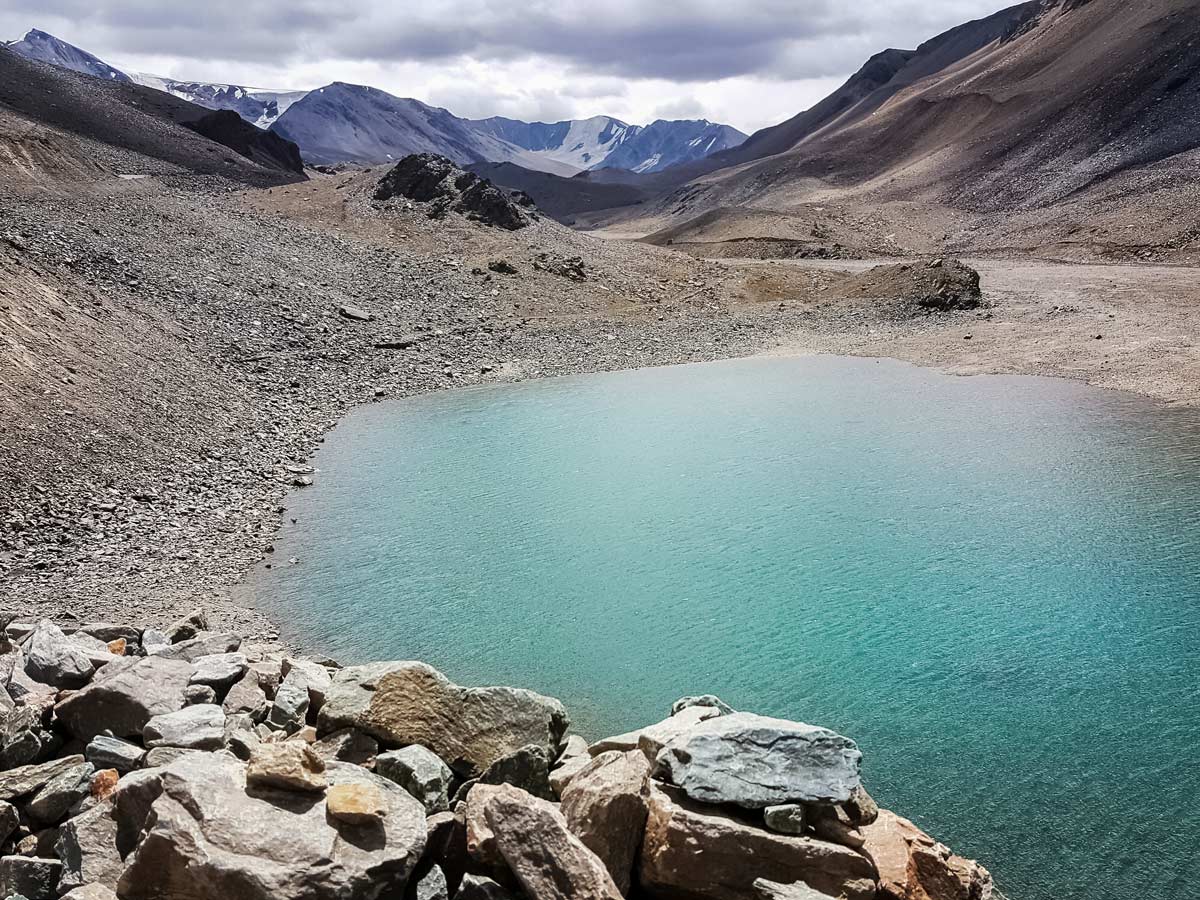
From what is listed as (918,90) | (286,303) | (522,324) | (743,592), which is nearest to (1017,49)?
(918,90)

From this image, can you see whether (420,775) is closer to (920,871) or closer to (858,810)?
(858,810)

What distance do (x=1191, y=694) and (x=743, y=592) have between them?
4.49 m

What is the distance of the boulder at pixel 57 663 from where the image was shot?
7.36 metres

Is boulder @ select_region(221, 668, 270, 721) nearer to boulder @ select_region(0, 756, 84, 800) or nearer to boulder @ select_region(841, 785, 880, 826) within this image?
boulder @ select_region(0, 756, 84, 800)

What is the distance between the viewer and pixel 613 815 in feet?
17.4

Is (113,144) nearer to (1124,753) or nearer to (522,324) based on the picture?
(522,324)

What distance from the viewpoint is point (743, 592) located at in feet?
35.8

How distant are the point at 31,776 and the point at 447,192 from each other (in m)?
33.8

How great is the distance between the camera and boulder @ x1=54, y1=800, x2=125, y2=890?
16.4ft

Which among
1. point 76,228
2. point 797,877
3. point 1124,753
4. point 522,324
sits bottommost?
point 1124,753

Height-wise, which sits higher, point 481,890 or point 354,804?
point 354,804

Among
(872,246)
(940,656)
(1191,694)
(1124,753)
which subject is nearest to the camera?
(1124,753)

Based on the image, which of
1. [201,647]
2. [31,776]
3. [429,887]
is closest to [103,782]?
[31,776]

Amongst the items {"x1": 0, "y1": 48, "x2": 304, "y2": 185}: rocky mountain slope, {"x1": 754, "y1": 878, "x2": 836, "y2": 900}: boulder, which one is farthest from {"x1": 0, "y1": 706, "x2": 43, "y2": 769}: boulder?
{"x1": 0, "y1": 48, "x2": 304, "y2": 185}: rocky mountain slope
